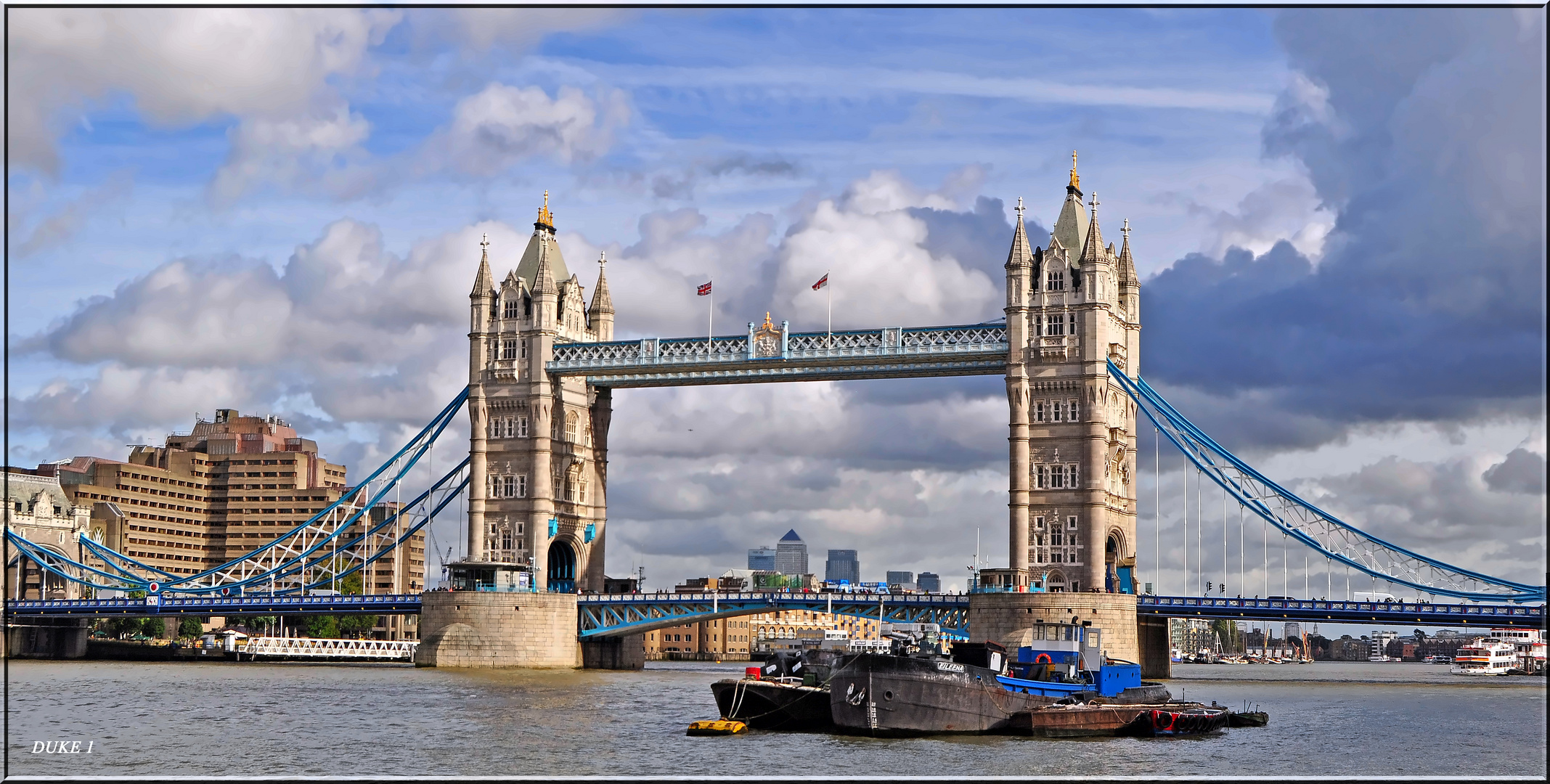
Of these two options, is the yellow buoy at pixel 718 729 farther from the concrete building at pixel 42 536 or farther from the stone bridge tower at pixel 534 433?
the concrete building at pixel 42 536

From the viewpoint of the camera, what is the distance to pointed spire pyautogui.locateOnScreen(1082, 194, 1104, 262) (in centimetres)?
12525

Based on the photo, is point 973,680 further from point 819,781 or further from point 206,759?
point 206,759

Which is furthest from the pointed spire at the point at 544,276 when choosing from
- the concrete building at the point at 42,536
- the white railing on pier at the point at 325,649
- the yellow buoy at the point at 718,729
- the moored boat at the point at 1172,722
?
the moored boat at the point at 1172,722

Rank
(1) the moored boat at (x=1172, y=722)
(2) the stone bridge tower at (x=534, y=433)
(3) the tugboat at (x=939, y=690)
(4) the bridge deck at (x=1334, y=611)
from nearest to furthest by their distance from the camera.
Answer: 1. (3) the tugboat at (x=939, y=690)
2. (1) the moored boat at (x=1172, y=722)
3. (4) the bridge deck at (x=1334, y=611)
4. (2) the stone bridge tower at (x=534, y=433)

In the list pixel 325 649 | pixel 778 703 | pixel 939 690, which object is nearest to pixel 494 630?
pixel 778 703

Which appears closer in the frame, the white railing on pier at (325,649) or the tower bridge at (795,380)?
the tower bridge at (795,380)

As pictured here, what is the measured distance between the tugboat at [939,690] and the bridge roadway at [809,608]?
49.6 meters

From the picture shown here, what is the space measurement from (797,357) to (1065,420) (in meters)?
18.9

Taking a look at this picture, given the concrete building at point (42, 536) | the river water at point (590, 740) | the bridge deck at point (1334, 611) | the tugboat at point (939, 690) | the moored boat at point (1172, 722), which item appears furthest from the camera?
the concrete building at point (42, 536)

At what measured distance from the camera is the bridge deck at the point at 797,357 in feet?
424

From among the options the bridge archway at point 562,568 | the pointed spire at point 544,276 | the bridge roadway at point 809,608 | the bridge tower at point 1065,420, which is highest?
the pointed spire at point 544,276

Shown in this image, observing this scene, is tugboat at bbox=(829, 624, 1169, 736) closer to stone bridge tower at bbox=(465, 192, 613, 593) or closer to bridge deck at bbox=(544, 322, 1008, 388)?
bridge deck at bbox=(544, 322, 1008, 388)

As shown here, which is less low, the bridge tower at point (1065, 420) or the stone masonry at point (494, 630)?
the bridge tower at point (1065, 420)

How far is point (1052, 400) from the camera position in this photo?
12606cm
